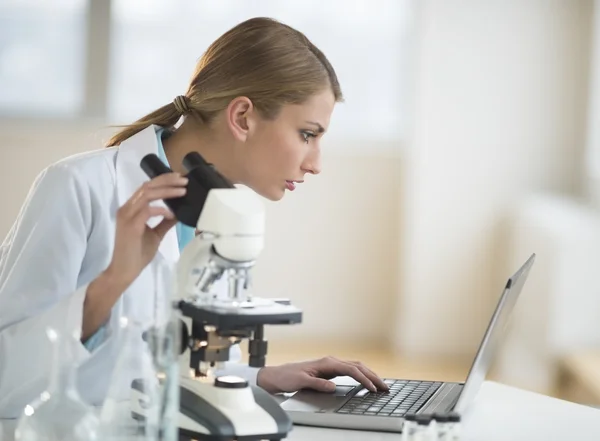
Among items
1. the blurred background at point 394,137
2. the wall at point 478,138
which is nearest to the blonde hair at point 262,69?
the blurred background at point 394,137

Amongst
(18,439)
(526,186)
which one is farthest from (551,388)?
(18,439)

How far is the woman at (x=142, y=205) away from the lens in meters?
Answer: 1.60

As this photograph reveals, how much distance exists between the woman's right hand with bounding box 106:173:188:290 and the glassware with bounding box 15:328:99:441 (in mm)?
321

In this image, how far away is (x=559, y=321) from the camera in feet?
15.2

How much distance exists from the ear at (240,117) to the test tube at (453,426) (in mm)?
882

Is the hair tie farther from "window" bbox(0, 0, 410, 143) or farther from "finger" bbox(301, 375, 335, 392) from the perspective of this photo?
"window" bbox(0, 0, 410, 143)

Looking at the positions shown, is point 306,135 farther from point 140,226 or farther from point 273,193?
point 140,226

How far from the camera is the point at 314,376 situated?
1.93 meters

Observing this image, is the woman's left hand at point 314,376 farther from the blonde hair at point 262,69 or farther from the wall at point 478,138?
the wall at point 478,138

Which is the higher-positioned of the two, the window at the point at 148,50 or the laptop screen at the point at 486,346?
the window at the point at 148,50

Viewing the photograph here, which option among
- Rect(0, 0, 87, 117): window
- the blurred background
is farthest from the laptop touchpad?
Rect(0, 0, 87, 117): window

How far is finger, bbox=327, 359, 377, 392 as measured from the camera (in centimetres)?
188

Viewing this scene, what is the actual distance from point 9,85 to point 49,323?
14.5 feet

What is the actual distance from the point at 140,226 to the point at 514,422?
0.69 meters
